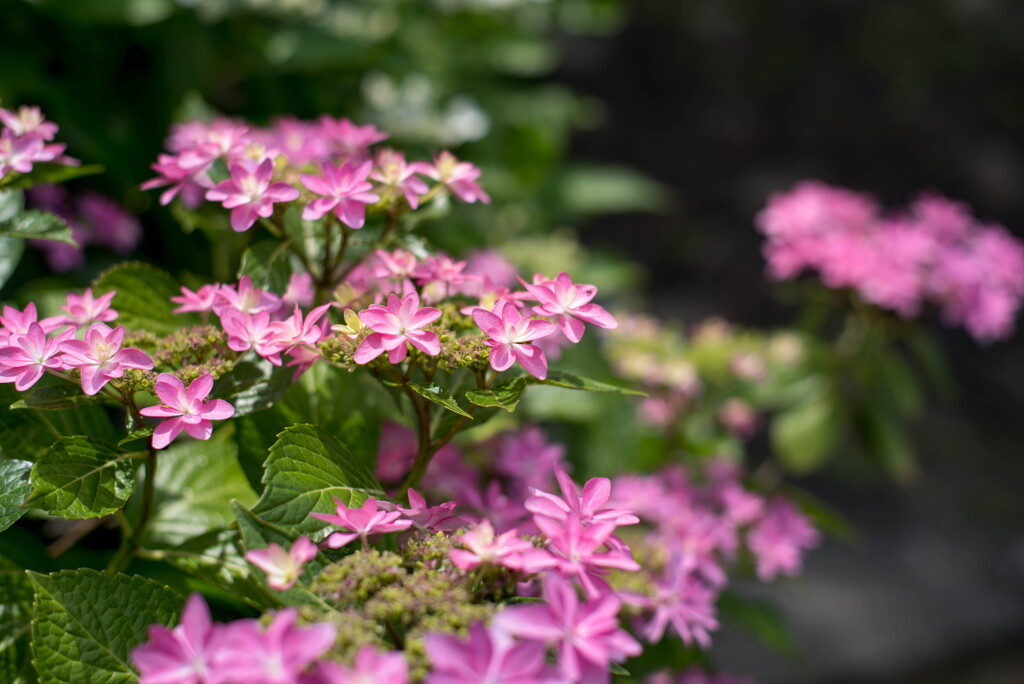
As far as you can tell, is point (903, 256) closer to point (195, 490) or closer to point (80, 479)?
point (195, 490)

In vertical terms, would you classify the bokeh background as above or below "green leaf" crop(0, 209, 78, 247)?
below

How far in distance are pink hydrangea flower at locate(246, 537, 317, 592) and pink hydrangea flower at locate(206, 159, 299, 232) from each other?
0.28 metres

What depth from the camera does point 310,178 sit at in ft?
2.12

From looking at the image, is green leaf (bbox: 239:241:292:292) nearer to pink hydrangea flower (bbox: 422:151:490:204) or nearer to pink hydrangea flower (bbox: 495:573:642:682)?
pink hydrangea flower (bbox: 422:151:490:204)

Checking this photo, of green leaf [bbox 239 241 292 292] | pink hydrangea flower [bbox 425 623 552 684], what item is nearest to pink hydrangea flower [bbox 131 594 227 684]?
pink hydrangea flower [bbox 425 623 552 684]

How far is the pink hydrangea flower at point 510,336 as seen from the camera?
22.2 inches

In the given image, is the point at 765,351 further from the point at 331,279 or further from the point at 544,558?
the point at 544,558

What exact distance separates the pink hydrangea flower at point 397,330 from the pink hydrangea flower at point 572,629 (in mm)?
188

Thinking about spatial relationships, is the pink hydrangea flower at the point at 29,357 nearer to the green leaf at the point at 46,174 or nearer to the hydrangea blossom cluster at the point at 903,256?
the green leaf at the point at 46,174

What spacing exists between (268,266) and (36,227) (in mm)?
213

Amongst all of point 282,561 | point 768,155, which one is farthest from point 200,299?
point 768,155

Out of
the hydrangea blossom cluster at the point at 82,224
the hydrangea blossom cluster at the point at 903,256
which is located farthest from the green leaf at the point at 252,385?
the hydrangea blossom cluster at the point at 903,256

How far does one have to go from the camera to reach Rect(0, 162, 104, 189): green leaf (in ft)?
2.36

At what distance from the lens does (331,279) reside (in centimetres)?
76
